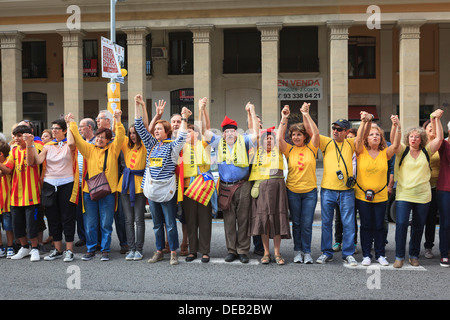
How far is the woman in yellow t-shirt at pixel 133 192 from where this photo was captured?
6.90 m

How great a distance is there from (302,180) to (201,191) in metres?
1.44

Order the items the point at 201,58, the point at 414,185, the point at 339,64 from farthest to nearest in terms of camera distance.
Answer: the point at 201,58 < the point at 339,64 < the point at 414,185

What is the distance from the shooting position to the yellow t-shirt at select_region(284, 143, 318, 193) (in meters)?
6.58

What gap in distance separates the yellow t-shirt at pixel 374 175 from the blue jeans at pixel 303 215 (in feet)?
2.20

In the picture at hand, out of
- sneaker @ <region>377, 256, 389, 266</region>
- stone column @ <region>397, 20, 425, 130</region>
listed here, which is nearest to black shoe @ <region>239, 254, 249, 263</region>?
sneaker @ <region>377, 256, 389, 266</region>

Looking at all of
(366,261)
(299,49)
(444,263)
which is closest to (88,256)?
(366,261)

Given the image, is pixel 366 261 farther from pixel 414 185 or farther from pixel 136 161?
pixel 136 161

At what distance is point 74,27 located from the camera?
76.2 feet

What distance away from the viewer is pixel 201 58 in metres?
23.2

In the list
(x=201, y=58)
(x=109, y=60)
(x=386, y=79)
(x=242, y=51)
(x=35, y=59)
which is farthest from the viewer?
(x=35, y=59)

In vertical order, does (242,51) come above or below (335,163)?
above

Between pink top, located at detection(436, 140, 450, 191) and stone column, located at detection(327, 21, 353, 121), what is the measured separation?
16326mm

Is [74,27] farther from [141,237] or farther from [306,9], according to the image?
[141,237]

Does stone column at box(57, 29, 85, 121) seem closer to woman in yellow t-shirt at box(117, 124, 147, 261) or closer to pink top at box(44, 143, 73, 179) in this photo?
pink top at box(44, 143, 73, 179)
